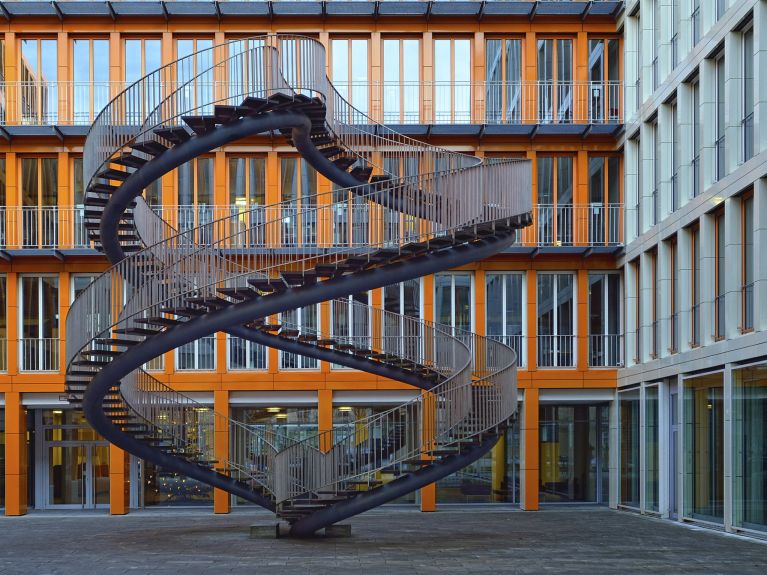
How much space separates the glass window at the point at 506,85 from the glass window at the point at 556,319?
166 inches

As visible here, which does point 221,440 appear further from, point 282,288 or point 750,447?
point 750,447

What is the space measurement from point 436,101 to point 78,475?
13.4 meters

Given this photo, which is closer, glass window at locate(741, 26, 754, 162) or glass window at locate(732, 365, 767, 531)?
glass window at locate(732, 365, 767, 531)

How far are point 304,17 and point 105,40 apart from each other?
5193 mm

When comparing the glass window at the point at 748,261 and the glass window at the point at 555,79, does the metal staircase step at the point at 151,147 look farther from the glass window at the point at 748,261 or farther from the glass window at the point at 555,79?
the glass window at the point at 555,79

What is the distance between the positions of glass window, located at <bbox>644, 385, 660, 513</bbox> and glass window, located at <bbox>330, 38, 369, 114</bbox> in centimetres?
1018

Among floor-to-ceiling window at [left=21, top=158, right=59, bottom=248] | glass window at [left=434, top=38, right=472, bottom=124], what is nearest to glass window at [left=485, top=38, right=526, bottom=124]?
glass window at [left=434, top=38, right=472, bottom=124]

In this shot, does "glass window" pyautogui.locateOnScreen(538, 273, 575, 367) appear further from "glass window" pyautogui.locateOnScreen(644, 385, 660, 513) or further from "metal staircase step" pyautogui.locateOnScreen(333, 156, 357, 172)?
"metal staircase step" pyautogui.locateOnScreen(333, 156, 357, 172)

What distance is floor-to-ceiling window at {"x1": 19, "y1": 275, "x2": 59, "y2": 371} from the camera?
29656 millimetres

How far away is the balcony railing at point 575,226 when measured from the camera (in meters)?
29.7

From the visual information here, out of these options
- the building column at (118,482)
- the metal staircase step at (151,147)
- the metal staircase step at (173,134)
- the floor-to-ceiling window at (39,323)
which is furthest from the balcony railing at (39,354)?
the metal staircase step at (173,134)

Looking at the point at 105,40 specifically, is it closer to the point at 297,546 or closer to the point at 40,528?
the point at 40,528

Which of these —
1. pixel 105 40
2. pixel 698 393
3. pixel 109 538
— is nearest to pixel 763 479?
pixel 698 393

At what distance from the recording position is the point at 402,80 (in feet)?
98.9
